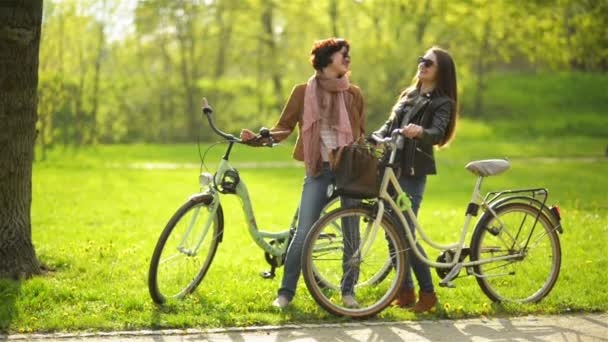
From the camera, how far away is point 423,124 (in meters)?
6.76

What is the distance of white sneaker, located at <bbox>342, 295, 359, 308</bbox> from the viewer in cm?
654

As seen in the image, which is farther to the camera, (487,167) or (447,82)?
(447,82)

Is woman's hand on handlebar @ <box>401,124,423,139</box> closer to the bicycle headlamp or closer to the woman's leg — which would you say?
the woman's leg

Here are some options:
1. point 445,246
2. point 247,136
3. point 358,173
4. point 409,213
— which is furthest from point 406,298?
point 247,136

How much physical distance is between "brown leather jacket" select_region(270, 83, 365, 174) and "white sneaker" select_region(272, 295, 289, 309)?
1.00m

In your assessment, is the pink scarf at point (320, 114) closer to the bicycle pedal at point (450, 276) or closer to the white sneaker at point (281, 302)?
the white sneaker at point (281, 302)

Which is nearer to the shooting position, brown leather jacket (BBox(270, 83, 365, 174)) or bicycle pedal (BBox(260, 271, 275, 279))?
brown leather jacket (BBox(270, 83, 365, 174))

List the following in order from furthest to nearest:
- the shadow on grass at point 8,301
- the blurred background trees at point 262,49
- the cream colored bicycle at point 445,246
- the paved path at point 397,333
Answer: the blurred background trees at point 262,49 → the cream colored bicycle at point 445,246 → the shadow on grass at point 8,301 → the paved path at point 397,333

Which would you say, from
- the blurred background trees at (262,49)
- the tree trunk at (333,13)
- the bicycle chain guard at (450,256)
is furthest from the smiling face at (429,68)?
the tree trunk at (333,13)

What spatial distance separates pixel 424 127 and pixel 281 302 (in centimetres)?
161

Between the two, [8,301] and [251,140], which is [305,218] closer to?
[251,140]

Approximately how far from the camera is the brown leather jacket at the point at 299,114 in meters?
6.74

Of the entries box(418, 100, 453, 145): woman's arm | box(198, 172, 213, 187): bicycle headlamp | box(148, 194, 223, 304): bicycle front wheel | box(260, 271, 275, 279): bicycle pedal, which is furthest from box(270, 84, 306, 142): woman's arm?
box(260, 271, 275, 279): bicycle pedal

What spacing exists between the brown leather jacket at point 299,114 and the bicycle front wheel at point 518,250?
115cm
